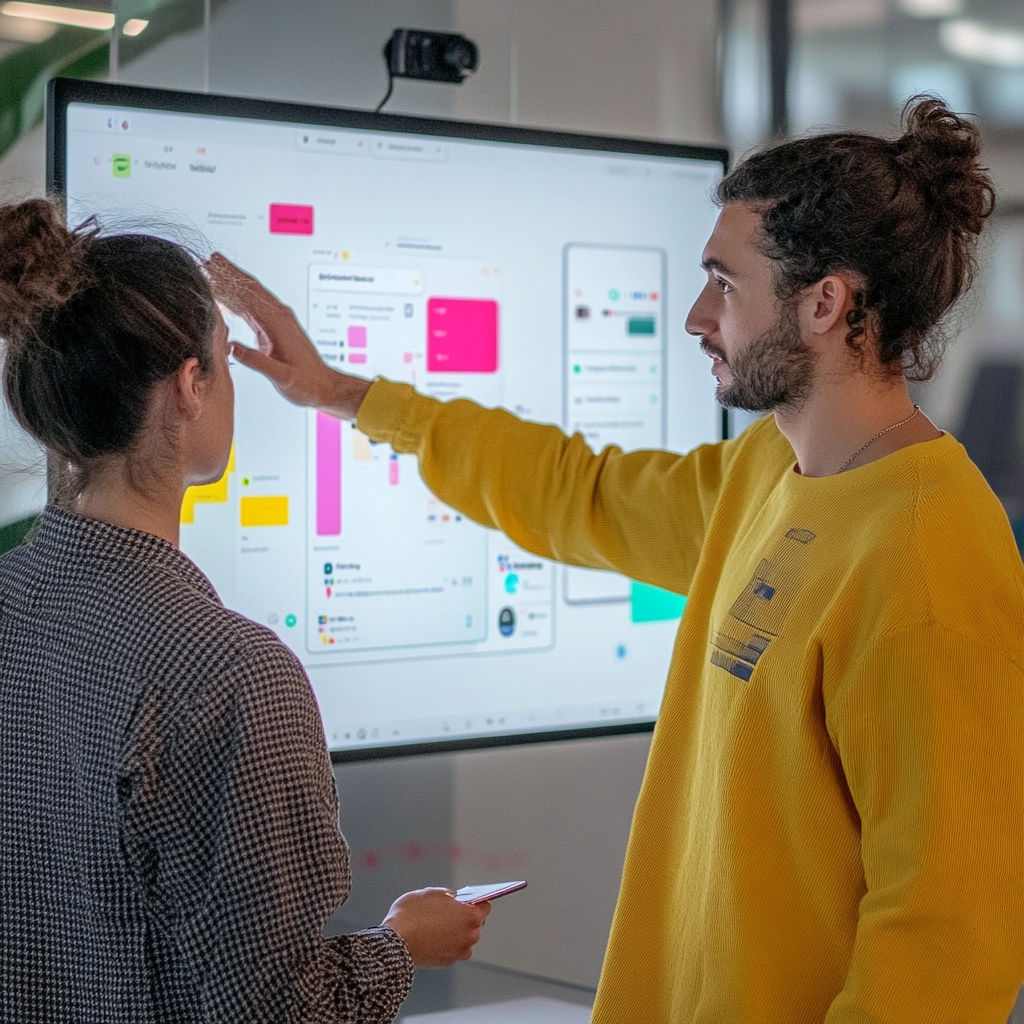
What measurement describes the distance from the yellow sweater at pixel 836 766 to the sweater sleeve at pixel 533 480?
0.40 feet

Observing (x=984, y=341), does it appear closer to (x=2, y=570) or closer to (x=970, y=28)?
(x=970, y=28)

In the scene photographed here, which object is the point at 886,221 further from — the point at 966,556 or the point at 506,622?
the point at 506,622

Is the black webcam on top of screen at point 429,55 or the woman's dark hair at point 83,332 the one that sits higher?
the black webcam on top of screen at point 429,55

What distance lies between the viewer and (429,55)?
1.95 meters

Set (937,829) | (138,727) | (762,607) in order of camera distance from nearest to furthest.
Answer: (138,727)
(937,829)
(762,607)

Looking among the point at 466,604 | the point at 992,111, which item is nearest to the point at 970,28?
the point at 992,111

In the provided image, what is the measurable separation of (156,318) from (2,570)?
0.92 ft

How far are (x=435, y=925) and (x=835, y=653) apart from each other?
0.48m

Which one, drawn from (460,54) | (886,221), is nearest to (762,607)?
(886,221)

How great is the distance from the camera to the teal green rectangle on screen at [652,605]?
6.98ft

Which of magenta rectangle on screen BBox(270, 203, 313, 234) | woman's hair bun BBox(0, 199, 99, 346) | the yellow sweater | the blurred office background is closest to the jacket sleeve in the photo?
woman's hair bun BBox(0, 199, 99, 346)

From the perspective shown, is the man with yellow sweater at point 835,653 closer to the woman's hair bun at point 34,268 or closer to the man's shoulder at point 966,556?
the man's shoulder at point 966,556

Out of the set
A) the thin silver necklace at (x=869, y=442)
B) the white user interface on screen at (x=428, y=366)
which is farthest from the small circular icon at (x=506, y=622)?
the thin silver necklace at (x=869, y=442)

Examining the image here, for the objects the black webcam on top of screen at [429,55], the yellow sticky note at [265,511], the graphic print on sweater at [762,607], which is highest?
the black webcam on top of screen at [429,55]
